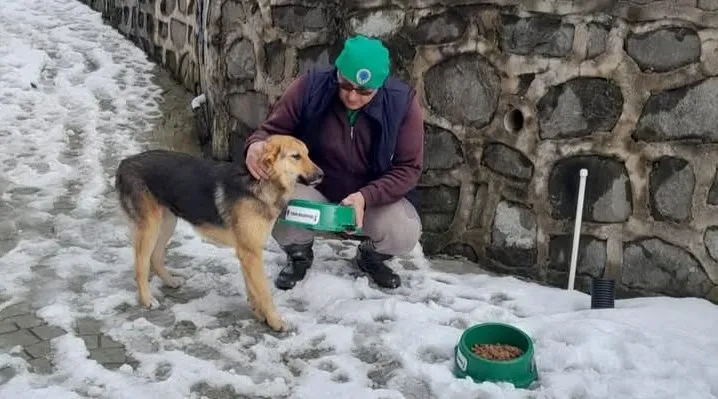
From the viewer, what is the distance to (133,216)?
13.4ft

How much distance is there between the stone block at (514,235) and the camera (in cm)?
477

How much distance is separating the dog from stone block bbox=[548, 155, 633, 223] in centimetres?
156

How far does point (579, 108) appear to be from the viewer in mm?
4418

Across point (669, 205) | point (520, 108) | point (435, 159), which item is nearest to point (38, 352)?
point (435, 159)

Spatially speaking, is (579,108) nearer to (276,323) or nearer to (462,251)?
(462,251)

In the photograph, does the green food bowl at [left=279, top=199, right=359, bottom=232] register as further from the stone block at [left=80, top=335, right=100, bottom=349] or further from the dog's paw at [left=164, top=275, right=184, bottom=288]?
the stone block at [left=80, top=335, right=100, bottom=349]

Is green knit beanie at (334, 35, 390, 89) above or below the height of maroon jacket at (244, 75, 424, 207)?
above

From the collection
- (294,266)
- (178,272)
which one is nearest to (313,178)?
(294,266)

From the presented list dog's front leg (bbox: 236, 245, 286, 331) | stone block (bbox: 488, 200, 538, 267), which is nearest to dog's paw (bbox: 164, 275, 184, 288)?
dog's front leg (bbox: 236, 245, 286, 331)

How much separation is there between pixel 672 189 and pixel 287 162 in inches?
84.7

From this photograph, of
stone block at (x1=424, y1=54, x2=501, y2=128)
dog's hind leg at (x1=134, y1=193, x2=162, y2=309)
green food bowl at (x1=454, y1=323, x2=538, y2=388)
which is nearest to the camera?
green food bowl at (x1=454, y1=323, x2=538, y2=388)

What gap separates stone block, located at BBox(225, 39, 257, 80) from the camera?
223 inches

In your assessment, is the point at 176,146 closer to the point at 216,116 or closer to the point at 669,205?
the point at 216,116

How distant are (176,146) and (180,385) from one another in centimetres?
372
